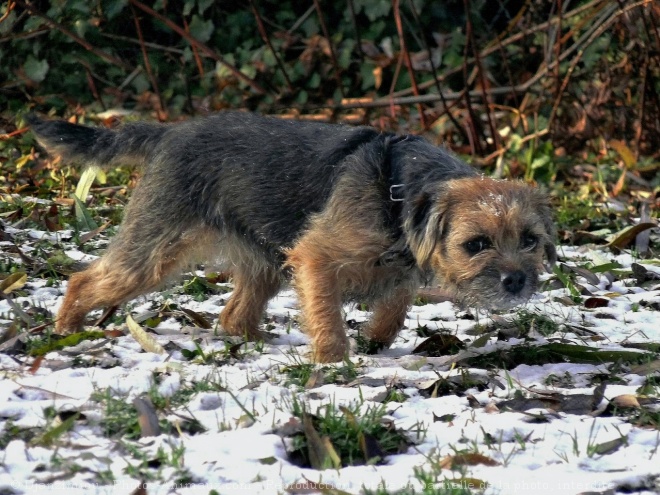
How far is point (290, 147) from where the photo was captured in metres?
4.95

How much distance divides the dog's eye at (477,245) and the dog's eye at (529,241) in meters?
0.16

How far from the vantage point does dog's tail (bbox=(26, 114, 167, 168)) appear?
5.28 m

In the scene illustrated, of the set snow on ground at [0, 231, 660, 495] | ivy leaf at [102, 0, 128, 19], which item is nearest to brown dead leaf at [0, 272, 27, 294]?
snow on ground at [0, 231, 660, 495]

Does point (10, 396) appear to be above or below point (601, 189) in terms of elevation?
above

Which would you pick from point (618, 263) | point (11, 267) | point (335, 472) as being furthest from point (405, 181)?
point (11, 267)

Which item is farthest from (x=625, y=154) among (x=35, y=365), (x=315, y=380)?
(x=35, y=365)

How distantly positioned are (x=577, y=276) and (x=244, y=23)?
16.4ft

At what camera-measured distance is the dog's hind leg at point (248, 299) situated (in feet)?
17.0

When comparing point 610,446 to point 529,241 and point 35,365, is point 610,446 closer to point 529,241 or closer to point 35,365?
point 529,241

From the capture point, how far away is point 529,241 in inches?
175

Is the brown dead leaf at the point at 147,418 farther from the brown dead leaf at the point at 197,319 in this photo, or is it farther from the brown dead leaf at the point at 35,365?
the brown dead leaf at the point at 197,319

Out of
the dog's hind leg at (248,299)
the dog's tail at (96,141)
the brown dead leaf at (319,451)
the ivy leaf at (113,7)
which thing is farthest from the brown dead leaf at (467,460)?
the ivy leaf at (113,7)

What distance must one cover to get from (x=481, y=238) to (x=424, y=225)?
10.1 inches

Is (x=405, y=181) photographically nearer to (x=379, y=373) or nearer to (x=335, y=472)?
(x=379, y=373)
